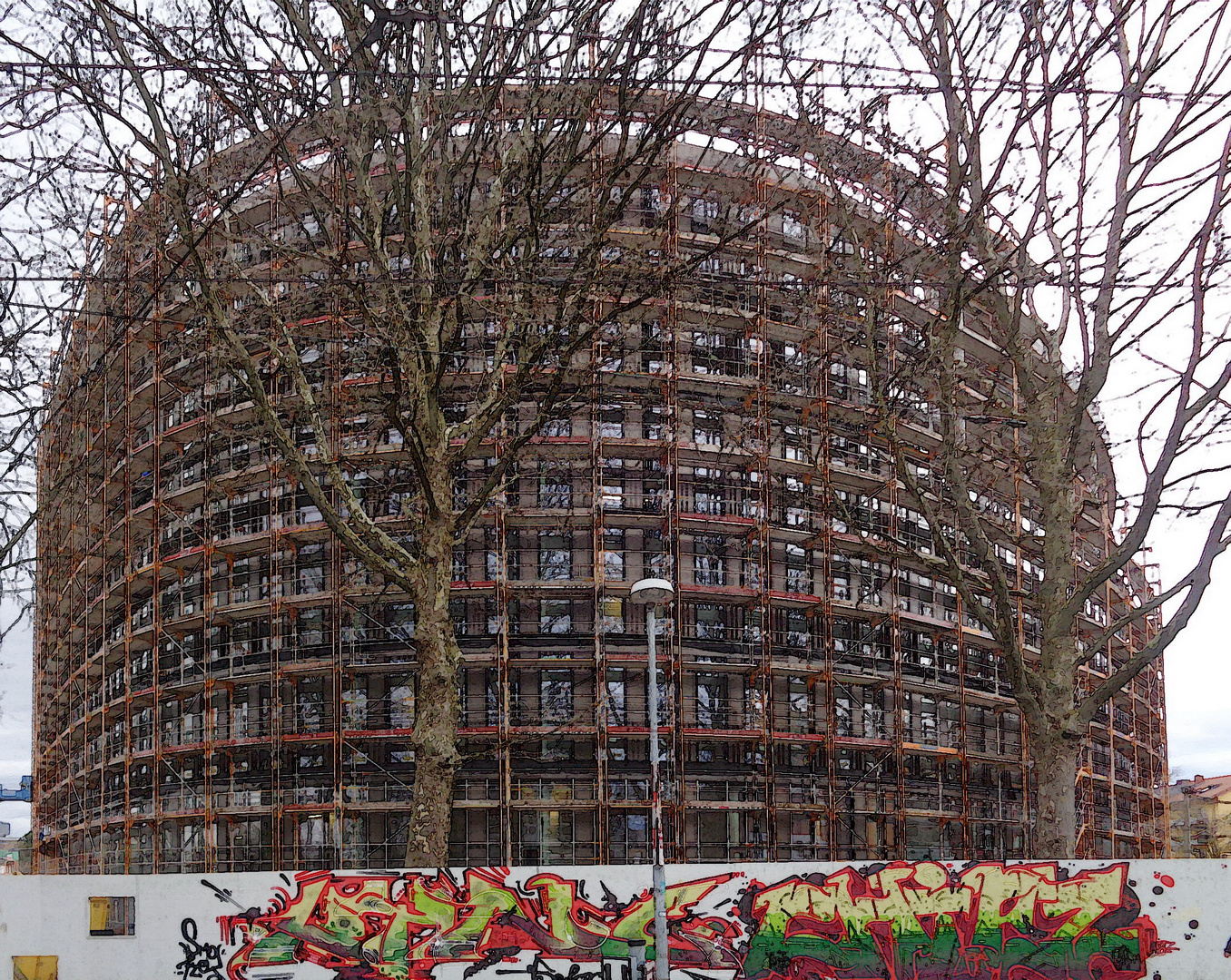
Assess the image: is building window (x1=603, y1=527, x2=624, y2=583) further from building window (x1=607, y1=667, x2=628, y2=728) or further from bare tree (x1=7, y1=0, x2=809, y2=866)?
bare tree (x1=7, y1=0, x2=809, y2=866)

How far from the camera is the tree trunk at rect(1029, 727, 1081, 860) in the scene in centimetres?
1285

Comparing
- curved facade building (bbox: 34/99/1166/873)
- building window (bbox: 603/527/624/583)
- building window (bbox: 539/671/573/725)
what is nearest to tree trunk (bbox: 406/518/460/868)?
curved facade building (bbox: 34/99/1166/873)

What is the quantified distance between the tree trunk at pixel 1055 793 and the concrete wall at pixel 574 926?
1.18 meters

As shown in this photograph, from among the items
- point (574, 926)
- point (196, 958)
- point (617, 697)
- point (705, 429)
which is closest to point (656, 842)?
point (574, 926)

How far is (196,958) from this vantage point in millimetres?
11609

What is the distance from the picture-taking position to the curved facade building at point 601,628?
2275 centimetres

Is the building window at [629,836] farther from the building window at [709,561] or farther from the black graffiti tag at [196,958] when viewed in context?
the black graffiti tag at [196,958]

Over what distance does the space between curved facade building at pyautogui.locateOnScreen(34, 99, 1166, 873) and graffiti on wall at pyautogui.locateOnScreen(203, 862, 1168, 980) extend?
10.0 m

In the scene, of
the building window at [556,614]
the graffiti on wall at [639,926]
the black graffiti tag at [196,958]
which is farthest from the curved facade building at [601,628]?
the black graffiti tag at [196,958]

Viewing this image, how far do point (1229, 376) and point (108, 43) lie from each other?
12.2m

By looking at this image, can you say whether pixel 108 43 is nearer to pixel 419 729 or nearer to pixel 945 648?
pixel 419 729

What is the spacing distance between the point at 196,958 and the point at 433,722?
124 inches

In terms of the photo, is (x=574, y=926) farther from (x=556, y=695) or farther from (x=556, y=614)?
(x=556, y=614)

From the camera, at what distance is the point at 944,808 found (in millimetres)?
26219
